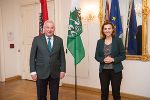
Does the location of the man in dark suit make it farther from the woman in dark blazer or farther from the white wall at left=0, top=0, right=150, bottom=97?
the white wall at left=0, top=0, right=150, bottom=97

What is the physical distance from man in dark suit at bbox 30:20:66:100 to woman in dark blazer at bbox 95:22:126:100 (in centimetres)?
60

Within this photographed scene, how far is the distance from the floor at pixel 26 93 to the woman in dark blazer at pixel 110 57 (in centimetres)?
134

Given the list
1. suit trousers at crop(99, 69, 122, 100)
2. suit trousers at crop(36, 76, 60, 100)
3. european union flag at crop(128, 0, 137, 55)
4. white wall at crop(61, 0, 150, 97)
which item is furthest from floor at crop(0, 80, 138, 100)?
suit trousers at crop(36, 76, 60, 100)

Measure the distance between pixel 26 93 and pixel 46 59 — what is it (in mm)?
2169

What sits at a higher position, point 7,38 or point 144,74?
point 7,38

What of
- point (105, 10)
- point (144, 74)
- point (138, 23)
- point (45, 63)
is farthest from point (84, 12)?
point (45, 63)

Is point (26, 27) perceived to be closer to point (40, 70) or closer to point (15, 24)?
point (15, 24)

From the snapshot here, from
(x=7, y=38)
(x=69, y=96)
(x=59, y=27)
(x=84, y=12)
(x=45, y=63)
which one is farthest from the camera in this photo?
(x=7, y=38)

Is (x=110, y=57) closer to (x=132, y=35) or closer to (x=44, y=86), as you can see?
(x=44, y=86)

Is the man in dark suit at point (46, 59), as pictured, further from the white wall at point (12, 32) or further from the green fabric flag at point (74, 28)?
the white wall at point (12, 32)

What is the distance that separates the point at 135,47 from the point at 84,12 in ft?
4.58

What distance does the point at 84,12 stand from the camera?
4.82 m

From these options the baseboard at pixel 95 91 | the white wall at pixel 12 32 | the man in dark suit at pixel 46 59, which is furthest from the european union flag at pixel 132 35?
the white wall at pixel 12 32

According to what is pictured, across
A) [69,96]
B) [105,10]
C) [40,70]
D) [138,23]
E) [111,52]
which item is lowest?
[69,96]
